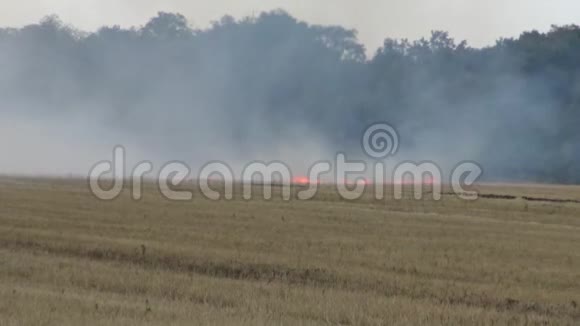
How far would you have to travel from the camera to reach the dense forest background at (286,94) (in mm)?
67875

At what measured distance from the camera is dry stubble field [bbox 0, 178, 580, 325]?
1166cm

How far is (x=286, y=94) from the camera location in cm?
7350

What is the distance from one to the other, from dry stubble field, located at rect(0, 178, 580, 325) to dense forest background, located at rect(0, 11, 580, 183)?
39.9m

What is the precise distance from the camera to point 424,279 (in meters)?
15.2

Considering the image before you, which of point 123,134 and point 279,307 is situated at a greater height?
point 123,134

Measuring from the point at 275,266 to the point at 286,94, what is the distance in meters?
57.8

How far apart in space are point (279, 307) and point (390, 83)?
67.3 m

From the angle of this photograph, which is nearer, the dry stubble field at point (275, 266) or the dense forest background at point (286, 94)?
the dry stubble field at point (275, 266)

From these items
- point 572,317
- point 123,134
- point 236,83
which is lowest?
point 572,317

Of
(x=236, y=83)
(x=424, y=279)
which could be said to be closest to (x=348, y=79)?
(x=236, y=83)

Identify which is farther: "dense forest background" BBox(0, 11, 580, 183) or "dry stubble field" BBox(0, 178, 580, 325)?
"dense forest background" BBox(0, 11, 580, 183)

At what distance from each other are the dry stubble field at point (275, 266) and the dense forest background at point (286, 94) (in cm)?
3995

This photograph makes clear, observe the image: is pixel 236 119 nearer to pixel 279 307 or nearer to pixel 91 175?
pixel 91 175

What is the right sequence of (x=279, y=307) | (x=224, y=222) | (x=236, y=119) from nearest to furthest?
1. (x=279, y=307)
2. (x=224, y=222)
3. (x=236, y=119)
